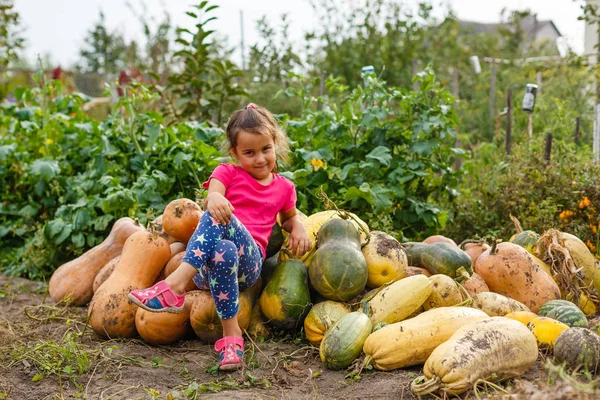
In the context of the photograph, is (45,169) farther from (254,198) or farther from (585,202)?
(585,202)

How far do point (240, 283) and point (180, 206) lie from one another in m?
0.66

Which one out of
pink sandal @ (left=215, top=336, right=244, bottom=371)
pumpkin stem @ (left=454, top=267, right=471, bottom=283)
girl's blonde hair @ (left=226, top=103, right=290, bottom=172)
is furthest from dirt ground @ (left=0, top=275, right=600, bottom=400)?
girl's blonde hair @ (left=226, top=103, right=290, bottom=172)

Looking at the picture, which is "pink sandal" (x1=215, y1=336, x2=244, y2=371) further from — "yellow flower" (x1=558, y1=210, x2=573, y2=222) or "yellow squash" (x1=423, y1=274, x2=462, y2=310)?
"yellow flower" (x1=558, y1=210, x2=573, y2=222)

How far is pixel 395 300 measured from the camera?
321 cm

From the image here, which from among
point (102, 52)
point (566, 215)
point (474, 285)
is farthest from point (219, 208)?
point (102, 52)

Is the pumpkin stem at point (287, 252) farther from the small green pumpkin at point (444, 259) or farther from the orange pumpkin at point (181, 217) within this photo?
the small green pumpkin at point (444, 259)

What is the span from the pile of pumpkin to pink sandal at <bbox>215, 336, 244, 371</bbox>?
0.23m

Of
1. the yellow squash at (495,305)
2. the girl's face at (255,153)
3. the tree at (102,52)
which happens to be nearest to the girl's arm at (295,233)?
the girl's face at (255,153)

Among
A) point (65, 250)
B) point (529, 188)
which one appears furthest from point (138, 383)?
point (529, 188)

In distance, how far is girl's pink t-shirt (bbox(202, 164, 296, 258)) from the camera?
3.40 metres

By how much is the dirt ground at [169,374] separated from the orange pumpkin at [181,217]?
659 millimetres

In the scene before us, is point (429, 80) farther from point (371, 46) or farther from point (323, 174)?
point (371, 46)

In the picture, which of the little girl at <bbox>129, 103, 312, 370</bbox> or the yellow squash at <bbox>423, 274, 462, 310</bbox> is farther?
the yellow squash at <bbox>423, 274, 462, 310</bbox>

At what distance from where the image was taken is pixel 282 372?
300 cm
